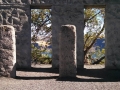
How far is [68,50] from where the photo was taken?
7762mm

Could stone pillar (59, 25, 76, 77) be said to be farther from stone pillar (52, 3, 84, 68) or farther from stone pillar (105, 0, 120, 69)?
stone pillar (105, 0, 120, 69)

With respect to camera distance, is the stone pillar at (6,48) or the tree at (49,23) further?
the tree at (49,23)

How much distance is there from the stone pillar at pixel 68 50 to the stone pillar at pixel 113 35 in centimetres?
309

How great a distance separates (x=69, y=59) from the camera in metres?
7.77

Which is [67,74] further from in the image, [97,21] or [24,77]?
[97,21]

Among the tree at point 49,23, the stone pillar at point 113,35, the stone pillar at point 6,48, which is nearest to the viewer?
the stone pillar at point 6,48

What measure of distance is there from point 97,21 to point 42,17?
11.9 feet

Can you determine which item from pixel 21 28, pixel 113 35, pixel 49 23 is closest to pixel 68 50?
pixel 113 35

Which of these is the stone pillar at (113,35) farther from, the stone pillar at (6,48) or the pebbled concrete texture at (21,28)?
the stone pillar at (6,48)

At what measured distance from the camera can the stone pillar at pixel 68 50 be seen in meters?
7.77

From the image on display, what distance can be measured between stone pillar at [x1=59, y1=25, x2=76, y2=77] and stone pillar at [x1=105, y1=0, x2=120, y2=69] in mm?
3086

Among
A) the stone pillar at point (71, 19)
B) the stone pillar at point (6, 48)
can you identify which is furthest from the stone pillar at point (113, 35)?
the stone pillar at point (6, 48)

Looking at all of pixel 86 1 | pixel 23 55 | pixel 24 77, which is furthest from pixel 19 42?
pixel 86 1

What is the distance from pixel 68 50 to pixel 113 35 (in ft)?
11.2
